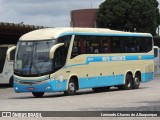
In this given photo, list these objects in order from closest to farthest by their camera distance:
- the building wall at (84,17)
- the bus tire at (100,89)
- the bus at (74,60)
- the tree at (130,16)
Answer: the bus at (74,60), the bus tire at (100,89), the tree at (130,16), the building wall at (84,17)

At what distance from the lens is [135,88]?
31406 mm

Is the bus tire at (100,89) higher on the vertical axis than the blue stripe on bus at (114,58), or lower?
lower

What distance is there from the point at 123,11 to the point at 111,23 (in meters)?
2.68

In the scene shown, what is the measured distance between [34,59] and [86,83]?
12.0 ft

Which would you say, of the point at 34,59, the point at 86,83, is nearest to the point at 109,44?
the point at 86,83

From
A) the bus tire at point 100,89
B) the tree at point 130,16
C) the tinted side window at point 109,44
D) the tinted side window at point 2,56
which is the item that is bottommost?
the bus tire at point 100,89

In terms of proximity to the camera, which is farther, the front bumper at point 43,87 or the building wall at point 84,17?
the building wall at point 84,17

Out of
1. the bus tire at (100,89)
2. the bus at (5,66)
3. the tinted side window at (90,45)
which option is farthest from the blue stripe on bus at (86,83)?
the bus at (5,66)

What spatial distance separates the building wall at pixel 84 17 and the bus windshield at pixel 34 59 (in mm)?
81415

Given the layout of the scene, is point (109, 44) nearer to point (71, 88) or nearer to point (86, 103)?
point (71, 88)

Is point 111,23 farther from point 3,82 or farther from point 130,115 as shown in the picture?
point 130,115

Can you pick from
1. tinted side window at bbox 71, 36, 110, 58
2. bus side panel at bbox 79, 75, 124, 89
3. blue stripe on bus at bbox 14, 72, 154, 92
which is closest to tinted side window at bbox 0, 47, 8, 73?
blue stripe on bus at bbox 14, 72, 154, 92

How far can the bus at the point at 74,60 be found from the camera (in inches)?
936

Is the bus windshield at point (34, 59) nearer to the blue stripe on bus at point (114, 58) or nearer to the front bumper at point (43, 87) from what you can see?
the front bumper at point (43, 87)
